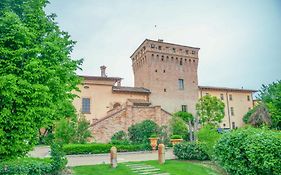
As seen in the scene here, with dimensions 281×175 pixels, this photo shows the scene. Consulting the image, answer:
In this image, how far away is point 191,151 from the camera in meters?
15.2

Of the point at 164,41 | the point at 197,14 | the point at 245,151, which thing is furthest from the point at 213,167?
the point at 164,41

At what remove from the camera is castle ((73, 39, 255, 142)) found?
85.3 ft

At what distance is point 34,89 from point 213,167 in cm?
924

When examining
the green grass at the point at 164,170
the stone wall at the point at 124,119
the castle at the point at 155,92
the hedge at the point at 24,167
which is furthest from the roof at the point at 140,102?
the hedge at the point at 24,167

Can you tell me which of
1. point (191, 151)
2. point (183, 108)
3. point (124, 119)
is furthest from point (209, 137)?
point (183, 108)

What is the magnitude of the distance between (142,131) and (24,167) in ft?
43.8

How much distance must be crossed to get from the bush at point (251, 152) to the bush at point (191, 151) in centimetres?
540

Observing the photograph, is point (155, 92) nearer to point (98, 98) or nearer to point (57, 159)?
point (98, 98)

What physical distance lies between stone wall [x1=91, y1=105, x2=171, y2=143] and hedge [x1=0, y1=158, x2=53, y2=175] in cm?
1198

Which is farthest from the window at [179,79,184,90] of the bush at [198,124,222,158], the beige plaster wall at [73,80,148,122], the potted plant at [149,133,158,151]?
the bush at [198,124,222,158]

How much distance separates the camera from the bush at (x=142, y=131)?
22438 mm

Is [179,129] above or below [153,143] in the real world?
above

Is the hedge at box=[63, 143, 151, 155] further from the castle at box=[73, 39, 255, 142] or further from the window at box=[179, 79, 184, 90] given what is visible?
the window at box=[179, 79, 184, 90]

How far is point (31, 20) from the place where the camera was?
30.8ft
